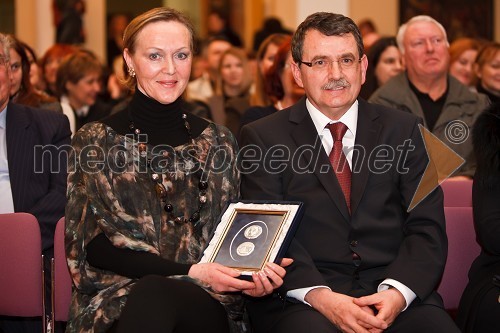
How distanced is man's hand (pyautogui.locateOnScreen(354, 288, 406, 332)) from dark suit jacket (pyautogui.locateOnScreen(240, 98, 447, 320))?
82 millimetres

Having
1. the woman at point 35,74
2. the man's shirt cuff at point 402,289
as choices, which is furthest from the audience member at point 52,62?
the man's shirt cuff at point 402,289

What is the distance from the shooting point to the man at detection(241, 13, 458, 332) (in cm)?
343

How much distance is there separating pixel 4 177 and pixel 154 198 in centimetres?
137

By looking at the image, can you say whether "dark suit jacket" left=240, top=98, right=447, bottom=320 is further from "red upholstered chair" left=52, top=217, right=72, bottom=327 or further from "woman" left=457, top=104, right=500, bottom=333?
"red upholstered chair" left=52, top=217, right=72, bottom=327

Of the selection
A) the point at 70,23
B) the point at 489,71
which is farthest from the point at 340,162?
the point at 70,23

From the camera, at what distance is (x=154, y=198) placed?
3533mm

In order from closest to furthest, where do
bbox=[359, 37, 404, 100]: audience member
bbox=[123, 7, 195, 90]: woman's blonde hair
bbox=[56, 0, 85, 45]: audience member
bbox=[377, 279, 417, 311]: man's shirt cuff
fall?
bbox=[377, 279, 417, 311]: man's shirt cuff → bbox=[123, 7, 195, 90]: woman's blonde hair → bbox=[359, 37, 404, 100]: audience member → bbox=[56, 0, 85, 45]: audience member

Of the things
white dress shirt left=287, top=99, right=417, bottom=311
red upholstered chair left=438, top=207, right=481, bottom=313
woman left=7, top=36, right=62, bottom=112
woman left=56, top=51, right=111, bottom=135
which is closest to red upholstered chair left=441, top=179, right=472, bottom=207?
red upholstered chair left=438, top=207, right=481, bottom=313

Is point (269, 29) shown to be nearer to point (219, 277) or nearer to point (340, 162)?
point (340, 162)

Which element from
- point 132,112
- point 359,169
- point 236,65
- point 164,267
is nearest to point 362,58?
point 359,169

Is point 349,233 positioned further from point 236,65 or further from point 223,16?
point 223,16

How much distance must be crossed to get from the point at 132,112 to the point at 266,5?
10.6 meters

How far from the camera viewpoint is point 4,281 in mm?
3838

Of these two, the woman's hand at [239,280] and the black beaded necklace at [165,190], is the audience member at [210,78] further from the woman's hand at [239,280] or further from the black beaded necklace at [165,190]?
the woman's hand at [239,280]
